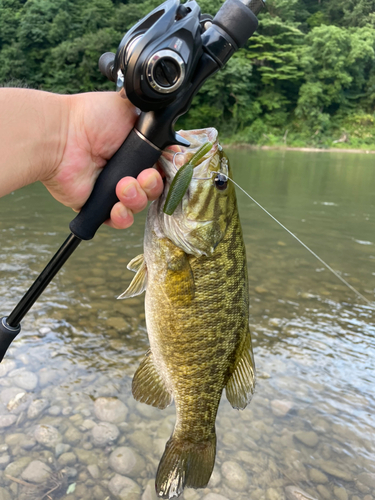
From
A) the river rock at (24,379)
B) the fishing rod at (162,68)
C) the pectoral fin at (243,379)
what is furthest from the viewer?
the river rock at (24,379)

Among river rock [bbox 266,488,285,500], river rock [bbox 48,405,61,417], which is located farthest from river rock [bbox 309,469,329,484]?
river rock [bbox 48,405,61,417]

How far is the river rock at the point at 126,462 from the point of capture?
2.25 metres

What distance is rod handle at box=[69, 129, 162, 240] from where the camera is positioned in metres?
1.30

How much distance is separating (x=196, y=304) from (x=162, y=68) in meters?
0.90

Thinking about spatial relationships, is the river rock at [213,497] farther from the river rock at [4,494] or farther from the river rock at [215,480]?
the river rock at [4,494]

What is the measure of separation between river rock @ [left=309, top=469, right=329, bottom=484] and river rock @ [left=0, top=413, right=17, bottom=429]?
1.83 m

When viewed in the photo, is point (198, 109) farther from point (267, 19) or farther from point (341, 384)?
point (341, 384)

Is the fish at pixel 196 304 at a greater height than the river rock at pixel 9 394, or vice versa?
the fish at pixel 196 304

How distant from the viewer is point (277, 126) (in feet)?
117

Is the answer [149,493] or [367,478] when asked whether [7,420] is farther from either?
[367,478]

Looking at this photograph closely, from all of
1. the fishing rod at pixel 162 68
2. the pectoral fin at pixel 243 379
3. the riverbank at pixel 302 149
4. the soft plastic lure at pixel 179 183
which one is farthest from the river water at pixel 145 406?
the riverbank at pixel 302 149

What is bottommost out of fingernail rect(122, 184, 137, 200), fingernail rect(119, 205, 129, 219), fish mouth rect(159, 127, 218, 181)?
fingernail rect(119, 205, 129, 219)

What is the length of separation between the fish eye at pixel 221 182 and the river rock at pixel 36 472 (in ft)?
5.98

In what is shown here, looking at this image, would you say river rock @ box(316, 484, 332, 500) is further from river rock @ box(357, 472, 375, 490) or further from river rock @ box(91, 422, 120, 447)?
river rock @ box(91, 422, 120, 447)
